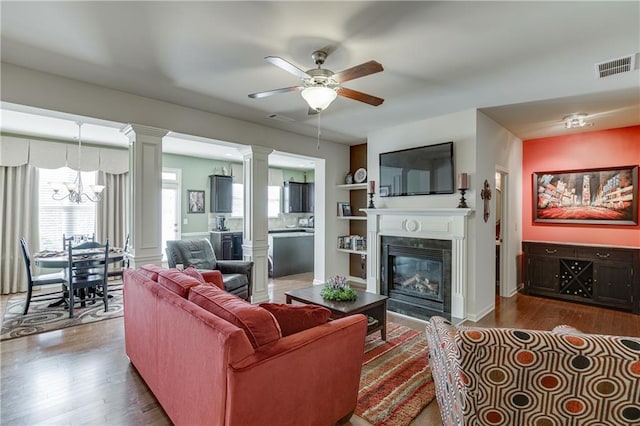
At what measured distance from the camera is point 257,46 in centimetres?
243

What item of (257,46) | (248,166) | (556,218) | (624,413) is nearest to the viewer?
(624,413)

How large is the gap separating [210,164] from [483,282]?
600 centimetres

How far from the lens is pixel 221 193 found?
7.20 metres

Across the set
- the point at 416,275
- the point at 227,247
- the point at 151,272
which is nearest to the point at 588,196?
the point at 416,275

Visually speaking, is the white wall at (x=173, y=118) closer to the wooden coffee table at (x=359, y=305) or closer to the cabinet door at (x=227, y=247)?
the cabinet door at (x=227, y=247)

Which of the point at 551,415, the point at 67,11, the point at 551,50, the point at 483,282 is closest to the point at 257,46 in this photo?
the point at 67,11

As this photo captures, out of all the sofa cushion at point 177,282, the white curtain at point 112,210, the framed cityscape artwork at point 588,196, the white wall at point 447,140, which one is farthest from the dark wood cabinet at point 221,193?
the framed cityscape artwork at point 588,196

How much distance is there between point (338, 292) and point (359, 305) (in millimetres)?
269

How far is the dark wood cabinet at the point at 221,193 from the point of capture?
7105mm

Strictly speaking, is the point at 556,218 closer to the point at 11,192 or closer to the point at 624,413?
the point at 624,413

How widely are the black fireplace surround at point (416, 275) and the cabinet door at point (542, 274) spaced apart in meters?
1.98

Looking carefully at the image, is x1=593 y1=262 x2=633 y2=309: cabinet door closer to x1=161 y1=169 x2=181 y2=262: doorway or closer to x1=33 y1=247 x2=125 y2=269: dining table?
x1=33 y1=247 x2=125 y2=269: dining table

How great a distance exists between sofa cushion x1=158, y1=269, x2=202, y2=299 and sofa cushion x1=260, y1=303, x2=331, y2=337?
54 centimetres

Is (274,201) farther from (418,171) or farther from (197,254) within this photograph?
(418,171)
